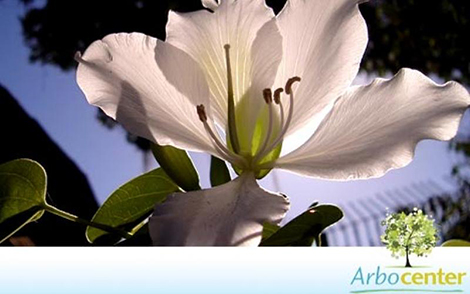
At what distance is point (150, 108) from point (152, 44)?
0.03 meters

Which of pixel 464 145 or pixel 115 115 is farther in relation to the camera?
pixel 464 145

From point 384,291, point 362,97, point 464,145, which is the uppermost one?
point 464,145

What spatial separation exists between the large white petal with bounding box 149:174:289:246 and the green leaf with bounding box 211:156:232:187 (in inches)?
1.2

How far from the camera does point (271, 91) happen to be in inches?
15.5

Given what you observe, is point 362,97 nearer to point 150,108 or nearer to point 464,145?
point 150,108

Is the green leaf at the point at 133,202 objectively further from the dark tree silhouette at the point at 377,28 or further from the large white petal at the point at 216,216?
the dark tree silhouette at the point at 377,28

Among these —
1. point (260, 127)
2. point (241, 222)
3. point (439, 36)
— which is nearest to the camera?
point (241, 222)

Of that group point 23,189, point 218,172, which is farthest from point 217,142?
point 23,189

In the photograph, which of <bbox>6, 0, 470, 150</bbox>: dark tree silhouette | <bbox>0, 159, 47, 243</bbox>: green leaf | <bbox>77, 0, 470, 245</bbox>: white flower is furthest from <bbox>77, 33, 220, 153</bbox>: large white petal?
<bbox>6, 0, 470, 150</bbox>: dark tree silhouette

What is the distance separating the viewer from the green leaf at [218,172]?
0.38 meters

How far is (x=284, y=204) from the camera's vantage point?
0.33m

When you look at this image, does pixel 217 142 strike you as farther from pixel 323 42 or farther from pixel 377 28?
pixel 377 28

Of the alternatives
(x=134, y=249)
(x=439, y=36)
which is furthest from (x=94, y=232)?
(x=439, y=36)

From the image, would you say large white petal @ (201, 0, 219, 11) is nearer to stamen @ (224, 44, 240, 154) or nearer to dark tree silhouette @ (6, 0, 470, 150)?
stamen @ (224, 44, 240, 154)
